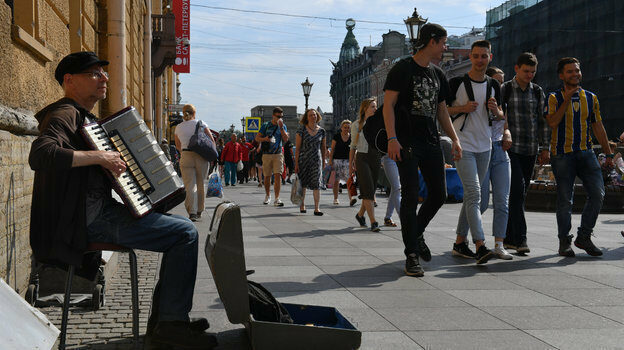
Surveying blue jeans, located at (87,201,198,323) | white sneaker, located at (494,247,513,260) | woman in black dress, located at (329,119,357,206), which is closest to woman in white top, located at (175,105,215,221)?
woman in black dress, located at (329,119,357,206)

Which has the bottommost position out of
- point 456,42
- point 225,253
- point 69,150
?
point 225,253

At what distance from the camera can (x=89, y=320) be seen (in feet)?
13.8

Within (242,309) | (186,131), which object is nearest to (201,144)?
(186,131)

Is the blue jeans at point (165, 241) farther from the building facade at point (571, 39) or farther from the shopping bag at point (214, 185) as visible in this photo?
the building facade at point (571, 39)

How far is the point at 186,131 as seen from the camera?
406 inches

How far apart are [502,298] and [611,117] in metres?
48.9

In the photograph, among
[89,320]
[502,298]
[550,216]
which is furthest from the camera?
[550,216]

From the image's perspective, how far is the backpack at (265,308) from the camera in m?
3.67

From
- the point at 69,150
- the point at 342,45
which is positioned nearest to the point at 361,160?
the point at 69,150

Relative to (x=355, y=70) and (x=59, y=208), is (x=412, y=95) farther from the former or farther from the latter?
(x=355, y=70)

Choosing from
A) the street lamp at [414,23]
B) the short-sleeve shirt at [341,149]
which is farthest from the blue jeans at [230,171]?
the short-sleeve shirt at [341,149]

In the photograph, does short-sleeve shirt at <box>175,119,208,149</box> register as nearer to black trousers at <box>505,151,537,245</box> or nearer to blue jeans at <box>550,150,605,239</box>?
black trousers at <box>505,151,537,245</box>

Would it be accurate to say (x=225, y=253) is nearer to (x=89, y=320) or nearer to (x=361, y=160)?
(x=89, y=320)

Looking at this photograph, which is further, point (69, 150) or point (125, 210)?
point (125, 210)
